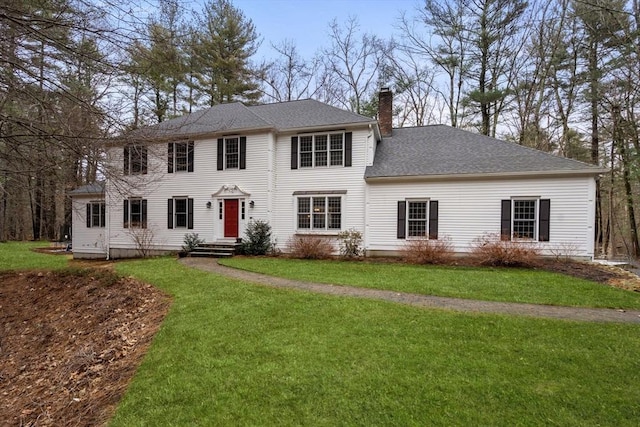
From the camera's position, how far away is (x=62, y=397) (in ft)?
13.8

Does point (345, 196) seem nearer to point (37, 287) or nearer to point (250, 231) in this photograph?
point (250, 231)

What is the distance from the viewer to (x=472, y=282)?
7707mm

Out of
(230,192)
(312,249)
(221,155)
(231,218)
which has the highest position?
(221,155)

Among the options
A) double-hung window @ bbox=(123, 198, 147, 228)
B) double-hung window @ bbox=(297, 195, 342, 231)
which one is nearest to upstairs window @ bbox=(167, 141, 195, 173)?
double-hung window @ bbox=(123, 198, 147, 228)

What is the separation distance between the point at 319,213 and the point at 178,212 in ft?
21.5

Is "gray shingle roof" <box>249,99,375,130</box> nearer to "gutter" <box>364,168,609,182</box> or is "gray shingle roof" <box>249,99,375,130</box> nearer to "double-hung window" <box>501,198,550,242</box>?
"gutter" <box>364,168,609,182</box>

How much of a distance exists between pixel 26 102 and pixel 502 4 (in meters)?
22.2

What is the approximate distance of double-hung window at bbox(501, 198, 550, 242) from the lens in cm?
1118

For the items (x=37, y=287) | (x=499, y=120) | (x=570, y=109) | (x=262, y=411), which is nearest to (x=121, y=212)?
(x=37, y=287)

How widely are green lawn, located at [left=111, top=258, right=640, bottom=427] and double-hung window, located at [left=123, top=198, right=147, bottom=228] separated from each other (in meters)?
11.5

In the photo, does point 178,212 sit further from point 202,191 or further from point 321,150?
point 321,150

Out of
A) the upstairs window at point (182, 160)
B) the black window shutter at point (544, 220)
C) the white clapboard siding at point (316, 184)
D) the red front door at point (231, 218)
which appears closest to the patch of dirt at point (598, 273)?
the black window shutter at point (544, 220)

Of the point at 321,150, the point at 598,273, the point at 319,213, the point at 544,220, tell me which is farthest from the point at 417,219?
the point at 598,273

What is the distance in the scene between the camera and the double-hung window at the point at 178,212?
14539mm
